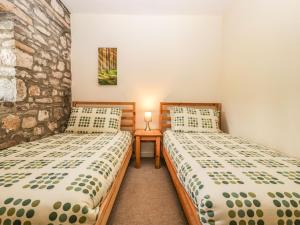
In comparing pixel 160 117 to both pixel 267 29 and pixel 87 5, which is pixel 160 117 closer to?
pixel 267 29

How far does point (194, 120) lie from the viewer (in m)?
2.78

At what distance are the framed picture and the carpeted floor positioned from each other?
59.4 inches

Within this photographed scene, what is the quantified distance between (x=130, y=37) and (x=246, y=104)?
2039 millimetres

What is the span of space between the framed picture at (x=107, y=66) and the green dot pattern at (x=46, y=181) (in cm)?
219

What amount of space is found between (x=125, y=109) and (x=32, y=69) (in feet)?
4.65

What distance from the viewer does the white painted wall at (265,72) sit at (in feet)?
5.29

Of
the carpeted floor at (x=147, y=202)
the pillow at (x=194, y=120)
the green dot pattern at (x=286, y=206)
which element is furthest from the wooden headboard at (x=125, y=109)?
→ the green dot pattern at (x=286, y=206)

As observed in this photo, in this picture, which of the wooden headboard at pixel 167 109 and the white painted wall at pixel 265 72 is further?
the wooden headboard at pixel 167 109

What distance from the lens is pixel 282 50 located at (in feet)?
5.67

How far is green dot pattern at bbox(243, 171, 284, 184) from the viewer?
1.04m

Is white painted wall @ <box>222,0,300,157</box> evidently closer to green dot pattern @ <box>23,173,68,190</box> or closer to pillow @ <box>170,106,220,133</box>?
pillow @ <box>170,106,220,133</box>

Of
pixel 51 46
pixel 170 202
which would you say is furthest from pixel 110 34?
pixel 170 202

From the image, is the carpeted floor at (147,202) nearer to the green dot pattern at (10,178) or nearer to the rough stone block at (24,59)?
the green dot pattern at (10,178)

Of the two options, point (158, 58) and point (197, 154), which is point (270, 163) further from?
point (158, 58)
